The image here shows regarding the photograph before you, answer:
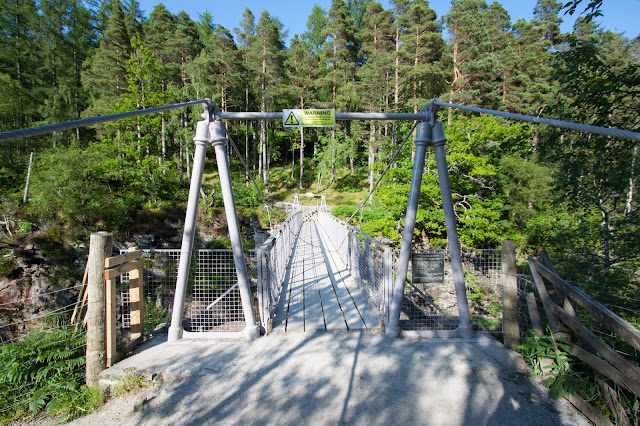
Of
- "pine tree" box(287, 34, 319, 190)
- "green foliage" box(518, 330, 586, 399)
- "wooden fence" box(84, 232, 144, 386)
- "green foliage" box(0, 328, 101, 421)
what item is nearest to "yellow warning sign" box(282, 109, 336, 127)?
"wooden fence" box(84, 232, 144, 386)

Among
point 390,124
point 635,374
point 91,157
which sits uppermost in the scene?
point 390,124

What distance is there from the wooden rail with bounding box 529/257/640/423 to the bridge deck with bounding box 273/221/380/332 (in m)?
1.70

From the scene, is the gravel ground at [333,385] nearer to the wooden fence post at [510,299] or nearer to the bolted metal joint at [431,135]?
the wooden fence post at [510,299]

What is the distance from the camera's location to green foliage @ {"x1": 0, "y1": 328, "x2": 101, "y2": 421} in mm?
2271

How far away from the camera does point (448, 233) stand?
10.3 feet

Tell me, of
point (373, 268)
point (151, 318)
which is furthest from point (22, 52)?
point (373, 268)

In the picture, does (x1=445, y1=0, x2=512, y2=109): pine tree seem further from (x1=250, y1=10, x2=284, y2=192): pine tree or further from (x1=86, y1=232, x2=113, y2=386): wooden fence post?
(x1=86, y1=232, x2=113, y2=386): wooden fence post

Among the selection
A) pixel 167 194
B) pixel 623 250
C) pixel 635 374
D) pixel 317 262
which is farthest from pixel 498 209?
pixel 167 194

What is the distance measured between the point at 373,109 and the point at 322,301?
19.0m

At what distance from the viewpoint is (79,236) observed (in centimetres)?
1228

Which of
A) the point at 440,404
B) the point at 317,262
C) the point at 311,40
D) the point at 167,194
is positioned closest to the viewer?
the point at 440,404

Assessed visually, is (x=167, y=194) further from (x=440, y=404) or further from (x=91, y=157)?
(x=440, y=404)

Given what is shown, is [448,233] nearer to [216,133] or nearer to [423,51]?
[216,133]

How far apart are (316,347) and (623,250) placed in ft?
18.9
